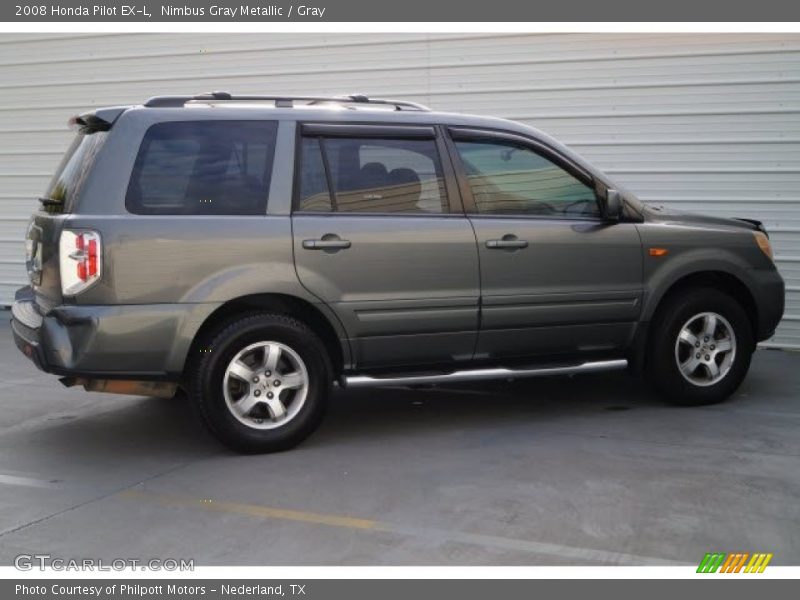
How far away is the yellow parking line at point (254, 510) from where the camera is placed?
4.37m

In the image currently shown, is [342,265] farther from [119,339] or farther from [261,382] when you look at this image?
[119,339]

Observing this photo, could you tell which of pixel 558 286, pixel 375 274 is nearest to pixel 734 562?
pixel 558 286

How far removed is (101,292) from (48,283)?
0.40 m

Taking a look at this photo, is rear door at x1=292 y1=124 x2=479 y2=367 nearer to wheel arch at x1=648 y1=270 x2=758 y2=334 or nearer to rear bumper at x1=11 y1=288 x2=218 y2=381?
rear bumper at x1=11 y1=288 x2=218 y2=381

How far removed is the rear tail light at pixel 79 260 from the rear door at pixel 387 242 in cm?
106

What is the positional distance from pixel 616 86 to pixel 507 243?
11.6 feet

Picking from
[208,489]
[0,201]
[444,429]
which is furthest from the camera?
[0,201]

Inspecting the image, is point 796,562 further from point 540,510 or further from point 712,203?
point 712,203

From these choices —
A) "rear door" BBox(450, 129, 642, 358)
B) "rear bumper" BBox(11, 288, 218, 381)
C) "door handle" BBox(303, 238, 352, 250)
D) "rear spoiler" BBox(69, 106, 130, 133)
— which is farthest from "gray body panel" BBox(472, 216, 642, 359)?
"rear spoiler" BBox(69, 106, 130, 133)

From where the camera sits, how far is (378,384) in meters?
5.64

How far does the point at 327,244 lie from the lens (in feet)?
17.9

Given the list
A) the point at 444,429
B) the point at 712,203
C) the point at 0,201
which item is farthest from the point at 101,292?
the point at 0,201

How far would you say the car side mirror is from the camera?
238 inches

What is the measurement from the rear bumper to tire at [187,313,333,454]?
0.16m
